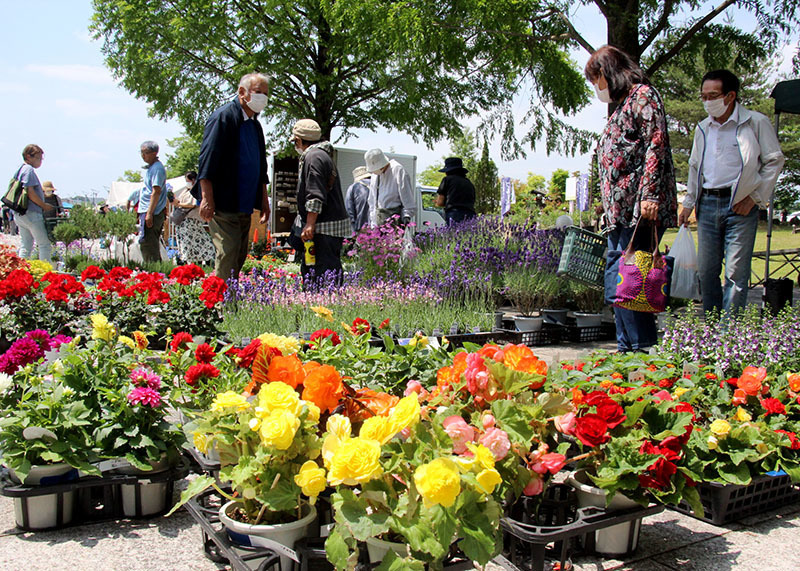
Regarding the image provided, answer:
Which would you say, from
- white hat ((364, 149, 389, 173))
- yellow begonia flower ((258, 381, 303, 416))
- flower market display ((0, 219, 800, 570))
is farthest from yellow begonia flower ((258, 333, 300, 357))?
white hat ((364, 149, 389, 173))

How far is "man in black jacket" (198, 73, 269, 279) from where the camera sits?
498cm

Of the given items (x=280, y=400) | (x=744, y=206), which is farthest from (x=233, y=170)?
(x=280, y=400)

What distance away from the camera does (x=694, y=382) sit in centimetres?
286

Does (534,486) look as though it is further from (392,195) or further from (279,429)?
(392,195)

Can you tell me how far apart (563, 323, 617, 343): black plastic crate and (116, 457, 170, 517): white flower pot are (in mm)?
4282

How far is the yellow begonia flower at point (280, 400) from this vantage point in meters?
1.67

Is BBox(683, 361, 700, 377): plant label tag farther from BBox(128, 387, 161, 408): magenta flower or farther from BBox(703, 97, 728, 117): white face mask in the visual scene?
BBox(703, 97, 728, 117): white face mask

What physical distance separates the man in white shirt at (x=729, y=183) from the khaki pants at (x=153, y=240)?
21.4 ft

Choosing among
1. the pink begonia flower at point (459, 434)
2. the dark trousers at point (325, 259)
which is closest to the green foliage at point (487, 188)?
the dark trousers at point (325, 259)

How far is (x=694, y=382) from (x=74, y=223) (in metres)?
13.3

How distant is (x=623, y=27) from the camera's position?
7547mm

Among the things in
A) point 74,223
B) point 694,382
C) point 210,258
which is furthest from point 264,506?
point 74,223

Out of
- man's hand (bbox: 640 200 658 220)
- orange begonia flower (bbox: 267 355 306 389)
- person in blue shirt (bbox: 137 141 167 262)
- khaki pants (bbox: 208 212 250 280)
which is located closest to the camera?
orange begonia flower (bbox: 267 355 306 389)

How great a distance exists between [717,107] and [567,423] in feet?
11.8
